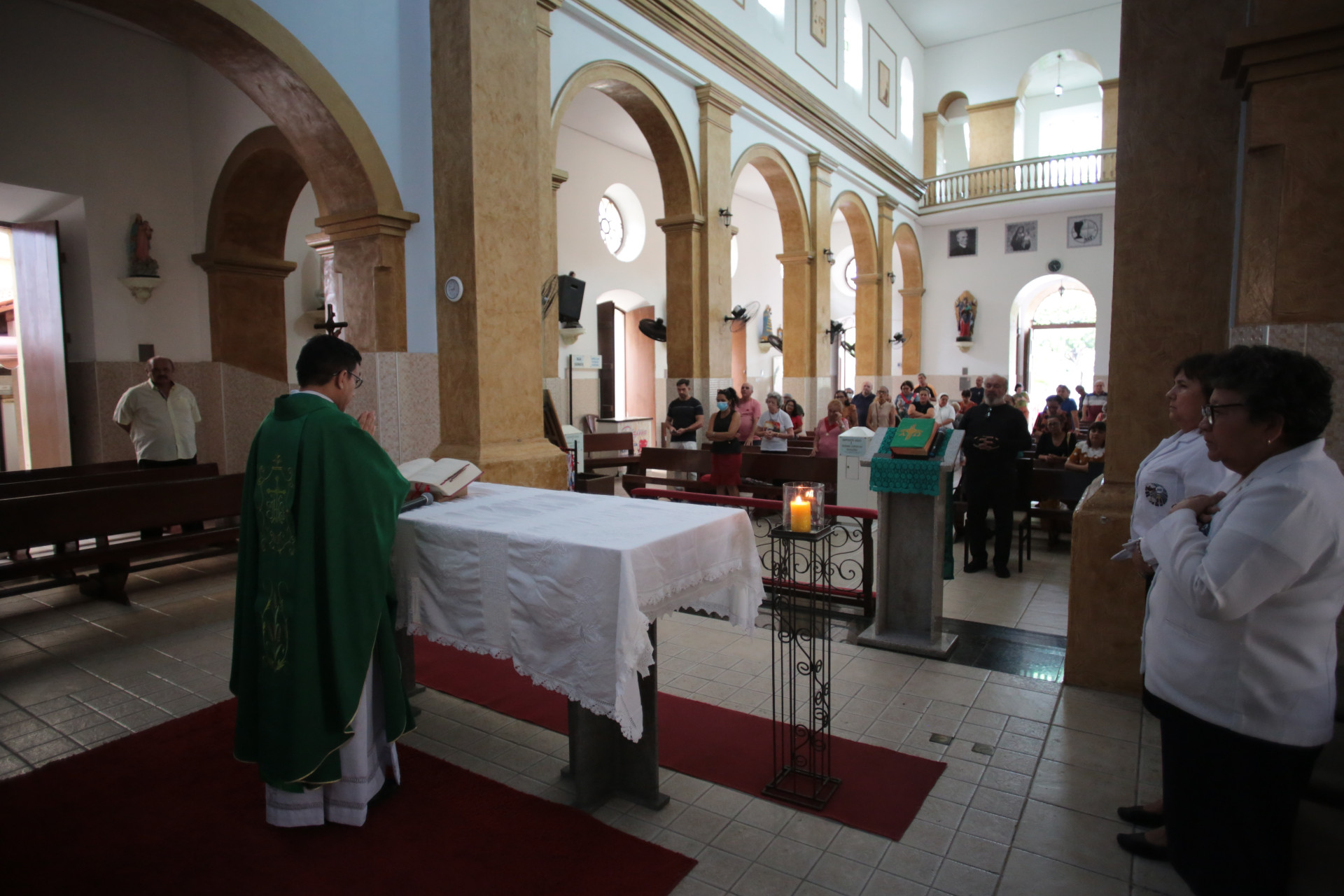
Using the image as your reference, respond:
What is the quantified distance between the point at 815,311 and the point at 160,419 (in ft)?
36.3

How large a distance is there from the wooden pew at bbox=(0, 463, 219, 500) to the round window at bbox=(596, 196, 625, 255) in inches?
391

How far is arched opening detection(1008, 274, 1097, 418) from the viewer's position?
21.7 meters

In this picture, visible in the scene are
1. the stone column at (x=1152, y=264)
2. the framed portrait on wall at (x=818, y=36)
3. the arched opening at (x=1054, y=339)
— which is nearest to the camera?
the stone column at (x=1152, y=264)

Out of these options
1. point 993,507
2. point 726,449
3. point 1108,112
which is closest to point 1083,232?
point 1108,112

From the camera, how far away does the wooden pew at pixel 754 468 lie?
829 cm

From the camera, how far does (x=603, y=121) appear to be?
563 inches

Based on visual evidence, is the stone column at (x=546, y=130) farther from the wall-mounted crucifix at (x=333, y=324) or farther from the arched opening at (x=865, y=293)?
the arched opening at (x=865, y=293)

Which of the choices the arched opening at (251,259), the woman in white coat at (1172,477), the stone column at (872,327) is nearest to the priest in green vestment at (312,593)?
the woman in white coat at (1172,477)

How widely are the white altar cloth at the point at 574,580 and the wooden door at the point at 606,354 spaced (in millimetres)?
12392

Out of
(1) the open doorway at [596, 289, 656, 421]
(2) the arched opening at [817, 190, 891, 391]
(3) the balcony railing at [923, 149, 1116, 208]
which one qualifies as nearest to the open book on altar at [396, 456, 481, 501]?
(1) the open doorway at [596, 289, 656, 421]

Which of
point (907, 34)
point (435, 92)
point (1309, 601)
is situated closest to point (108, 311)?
point (435, 92)

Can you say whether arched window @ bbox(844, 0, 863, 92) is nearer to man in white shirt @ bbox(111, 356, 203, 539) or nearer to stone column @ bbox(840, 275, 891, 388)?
stone column @ bbox(840, 275, 891, 388)

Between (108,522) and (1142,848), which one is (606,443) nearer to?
(108,522)

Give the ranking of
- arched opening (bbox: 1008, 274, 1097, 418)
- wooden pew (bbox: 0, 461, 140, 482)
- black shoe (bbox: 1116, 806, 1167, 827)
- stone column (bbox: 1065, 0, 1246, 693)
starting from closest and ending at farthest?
black shoe (bbox: 1116, 806, 1167, 827)
stone column (bbox: 1065, 0, 1246, 693)
wooden pew (bbox: 0, 461, 140, 482)
arched opening (bbox: 1008, 274, 1097, 418)
